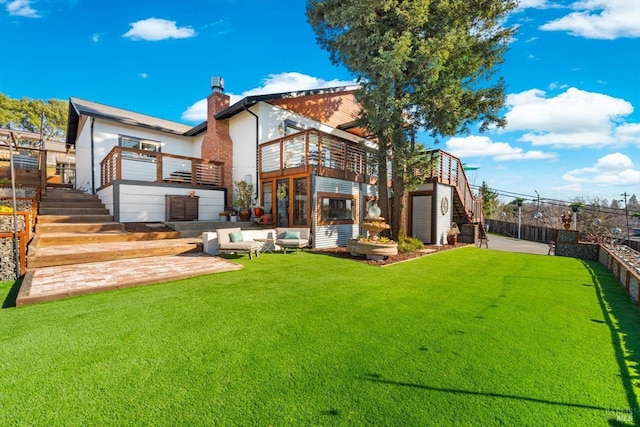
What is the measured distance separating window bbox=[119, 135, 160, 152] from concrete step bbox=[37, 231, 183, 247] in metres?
6.68

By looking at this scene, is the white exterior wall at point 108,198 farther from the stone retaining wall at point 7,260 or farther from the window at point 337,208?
the window at point 337,208

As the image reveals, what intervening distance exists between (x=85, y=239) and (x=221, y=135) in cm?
737

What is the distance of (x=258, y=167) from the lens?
1207 centimetres

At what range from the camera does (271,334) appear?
341 centimetres

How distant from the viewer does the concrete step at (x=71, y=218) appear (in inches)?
348

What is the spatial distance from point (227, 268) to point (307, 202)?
4.51 meters

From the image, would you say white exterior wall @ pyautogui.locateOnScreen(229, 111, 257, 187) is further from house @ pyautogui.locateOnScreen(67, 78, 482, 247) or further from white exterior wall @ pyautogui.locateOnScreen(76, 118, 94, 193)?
white exterior wall @ pyautogui.locateOnScreen(76, 118, 94, 193)

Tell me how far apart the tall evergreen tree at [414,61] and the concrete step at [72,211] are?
432 inches

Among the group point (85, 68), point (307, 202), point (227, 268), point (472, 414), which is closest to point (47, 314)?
point (227, 268)

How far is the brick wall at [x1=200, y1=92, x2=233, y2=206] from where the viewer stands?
43.2ft

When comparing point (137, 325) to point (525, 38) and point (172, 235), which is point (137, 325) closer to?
point (172, 235)

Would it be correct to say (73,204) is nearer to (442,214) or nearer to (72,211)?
(72,211)

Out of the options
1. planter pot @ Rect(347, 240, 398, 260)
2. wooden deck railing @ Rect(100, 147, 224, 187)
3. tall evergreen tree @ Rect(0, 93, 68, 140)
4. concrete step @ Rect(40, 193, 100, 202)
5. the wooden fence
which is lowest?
the wooden fence

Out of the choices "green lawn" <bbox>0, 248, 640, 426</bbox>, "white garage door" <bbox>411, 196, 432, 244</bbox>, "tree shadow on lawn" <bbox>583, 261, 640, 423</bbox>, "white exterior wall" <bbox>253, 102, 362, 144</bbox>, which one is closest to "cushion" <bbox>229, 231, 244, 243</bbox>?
"green lawn" <bbox>0, 248, 640, 426</bbox>
